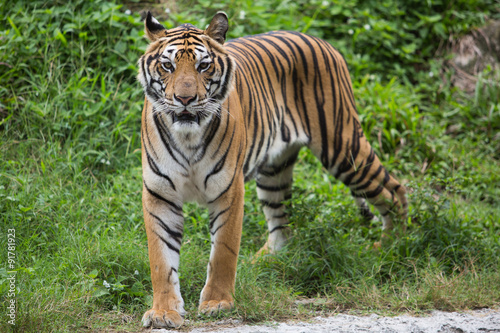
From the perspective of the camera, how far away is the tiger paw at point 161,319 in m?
2.94

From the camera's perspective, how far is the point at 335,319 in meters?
3.22

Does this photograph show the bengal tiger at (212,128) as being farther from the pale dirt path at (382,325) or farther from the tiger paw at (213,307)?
the pale dirt path at (382,325)

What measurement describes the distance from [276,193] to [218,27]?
1.68m

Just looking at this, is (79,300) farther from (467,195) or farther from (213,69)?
(467,195)

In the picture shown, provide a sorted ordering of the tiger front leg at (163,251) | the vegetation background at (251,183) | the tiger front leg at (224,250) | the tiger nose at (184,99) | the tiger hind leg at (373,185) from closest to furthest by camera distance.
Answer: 1. the tiger nose at (184,99)
2. the tiger front leg at (163,251)
3. the tiger front leg at (224,250)
4. the vegetation background at (251,183)
5. the tiger hind leg at (373,185)

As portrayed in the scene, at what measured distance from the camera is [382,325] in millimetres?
3098

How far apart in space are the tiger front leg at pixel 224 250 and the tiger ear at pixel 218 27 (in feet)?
2.84

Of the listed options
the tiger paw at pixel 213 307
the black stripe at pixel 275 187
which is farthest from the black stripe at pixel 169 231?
the black stripe at pixel 275 187

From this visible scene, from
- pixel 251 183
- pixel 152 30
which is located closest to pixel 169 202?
pixel 152 30

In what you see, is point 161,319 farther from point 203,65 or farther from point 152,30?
point 152,30

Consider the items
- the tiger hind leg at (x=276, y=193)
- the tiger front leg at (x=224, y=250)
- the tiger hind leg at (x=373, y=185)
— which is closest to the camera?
the tiger front leg at (x=224, y=250)

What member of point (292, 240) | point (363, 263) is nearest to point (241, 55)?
point (292, 240)

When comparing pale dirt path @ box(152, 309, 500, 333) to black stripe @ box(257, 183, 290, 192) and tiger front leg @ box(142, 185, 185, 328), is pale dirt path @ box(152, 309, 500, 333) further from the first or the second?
black stripe @ box(257, 183, 290, 192)

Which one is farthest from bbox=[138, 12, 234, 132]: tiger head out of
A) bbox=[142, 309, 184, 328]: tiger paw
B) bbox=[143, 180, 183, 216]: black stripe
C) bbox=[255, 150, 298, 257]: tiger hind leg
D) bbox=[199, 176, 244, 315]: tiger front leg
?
bbox=[255, 150, 298, 257]: tiger hind leg
